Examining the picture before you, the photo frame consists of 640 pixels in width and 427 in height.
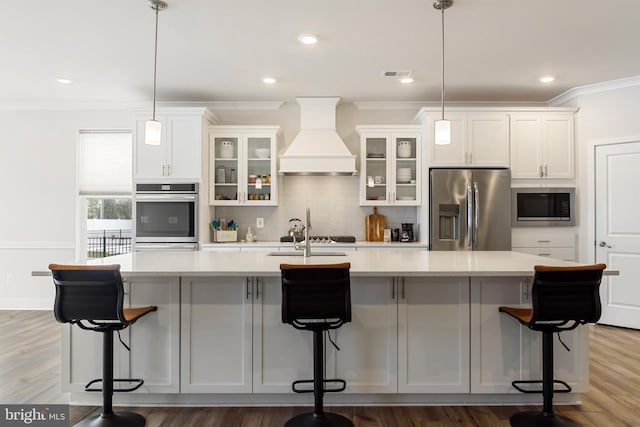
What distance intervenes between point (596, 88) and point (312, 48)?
10.9 ft

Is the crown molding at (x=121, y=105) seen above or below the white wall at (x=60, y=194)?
above

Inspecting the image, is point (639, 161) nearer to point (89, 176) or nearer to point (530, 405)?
point (530, 405)

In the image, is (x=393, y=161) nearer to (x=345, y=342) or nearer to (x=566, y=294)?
(x=345, y=342)

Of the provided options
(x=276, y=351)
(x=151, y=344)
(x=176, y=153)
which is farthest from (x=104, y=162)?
(x=276, y=351)

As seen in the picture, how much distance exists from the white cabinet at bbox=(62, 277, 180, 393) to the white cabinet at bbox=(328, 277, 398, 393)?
997 mm

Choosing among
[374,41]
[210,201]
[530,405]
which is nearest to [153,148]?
[210,201]

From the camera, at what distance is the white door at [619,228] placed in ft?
15.4

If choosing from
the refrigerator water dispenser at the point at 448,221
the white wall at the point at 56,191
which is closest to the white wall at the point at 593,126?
the refrigerator water dispenser at the point at 448,221

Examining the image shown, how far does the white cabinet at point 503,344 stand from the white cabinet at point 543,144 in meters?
2.60

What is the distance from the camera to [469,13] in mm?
3135

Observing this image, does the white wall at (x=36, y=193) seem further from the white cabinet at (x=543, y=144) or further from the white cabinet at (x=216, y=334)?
the white cabinet at (x=543, y=144)

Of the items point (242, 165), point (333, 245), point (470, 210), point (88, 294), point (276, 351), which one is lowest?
point (276, 351)

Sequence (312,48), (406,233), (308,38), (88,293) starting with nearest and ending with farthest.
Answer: (88,293) < (308,38) < (312,48) < (406,233)

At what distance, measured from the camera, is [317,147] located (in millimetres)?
5105
